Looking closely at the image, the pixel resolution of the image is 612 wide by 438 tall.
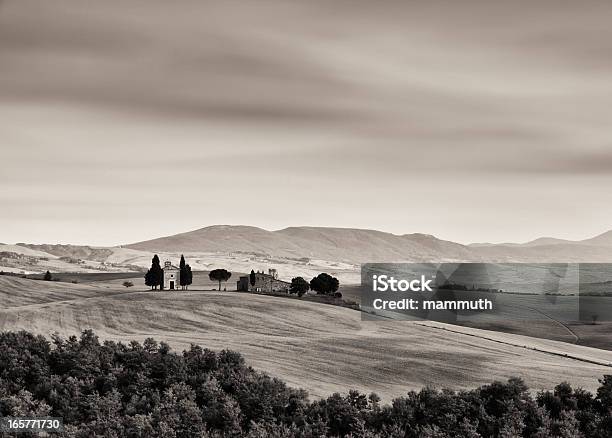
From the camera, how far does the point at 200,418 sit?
32781 millimetres

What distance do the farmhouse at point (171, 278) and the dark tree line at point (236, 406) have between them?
216 feet

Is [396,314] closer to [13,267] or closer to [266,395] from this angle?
[266,395]

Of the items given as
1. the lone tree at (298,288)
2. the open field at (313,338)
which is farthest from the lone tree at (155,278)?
the lone tree at (298,288)

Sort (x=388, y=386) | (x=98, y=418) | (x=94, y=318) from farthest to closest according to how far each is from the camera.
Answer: (x=94, y=318) → (x=388, y=386) → (x=98, y=418)

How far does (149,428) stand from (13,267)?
162256 mm

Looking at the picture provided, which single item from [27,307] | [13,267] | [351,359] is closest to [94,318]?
[27,307]

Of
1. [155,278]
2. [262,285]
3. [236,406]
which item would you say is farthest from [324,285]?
[236,406]

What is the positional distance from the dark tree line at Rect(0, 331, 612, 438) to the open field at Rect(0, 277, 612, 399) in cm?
1123

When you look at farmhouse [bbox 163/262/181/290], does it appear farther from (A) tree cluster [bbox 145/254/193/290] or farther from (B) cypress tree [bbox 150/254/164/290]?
(A) tree cluster [bbox 145/254/193/290]

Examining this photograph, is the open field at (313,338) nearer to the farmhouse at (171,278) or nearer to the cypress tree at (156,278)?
the cypress tree at (156,278)

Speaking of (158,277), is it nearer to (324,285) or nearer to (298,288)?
(298,288)

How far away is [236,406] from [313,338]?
36974 millimetres

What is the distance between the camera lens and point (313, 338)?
237 ft

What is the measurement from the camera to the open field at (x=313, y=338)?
56.2m
